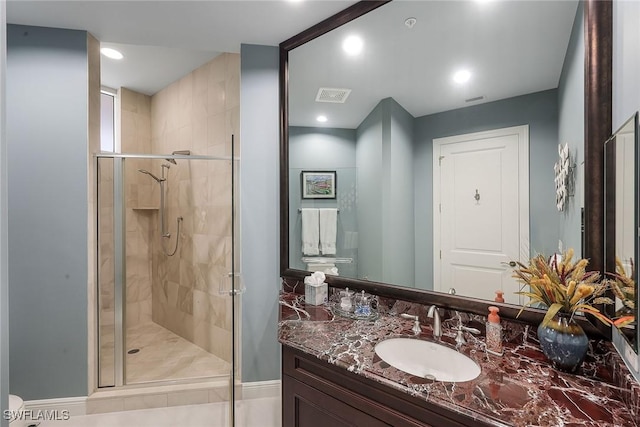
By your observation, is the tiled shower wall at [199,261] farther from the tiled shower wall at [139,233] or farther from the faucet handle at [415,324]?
the faucet handle at [415,324]

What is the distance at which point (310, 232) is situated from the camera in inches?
85.4

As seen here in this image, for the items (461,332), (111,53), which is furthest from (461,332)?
(111,53)

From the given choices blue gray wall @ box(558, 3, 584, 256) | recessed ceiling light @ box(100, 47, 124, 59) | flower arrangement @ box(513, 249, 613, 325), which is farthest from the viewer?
recessed ceiling light @ box(100, 47, 124, 59)

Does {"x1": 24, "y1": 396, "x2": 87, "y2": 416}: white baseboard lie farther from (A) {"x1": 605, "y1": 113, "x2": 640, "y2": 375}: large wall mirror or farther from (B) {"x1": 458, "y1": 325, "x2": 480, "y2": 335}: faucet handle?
(A) {"x1": 605, "y1": 113, "x2": 640, "y2": 375}: large wall mirror

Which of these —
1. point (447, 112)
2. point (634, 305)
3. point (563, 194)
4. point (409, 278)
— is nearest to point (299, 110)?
point (447, 112)

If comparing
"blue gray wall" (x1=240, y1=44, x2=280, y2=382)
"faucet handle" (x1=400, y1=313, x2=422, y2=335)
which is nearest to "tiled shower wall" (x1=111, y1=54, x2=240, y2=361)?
"blue gray wall" (x1=240, y1=44, x2=280, y2=382)

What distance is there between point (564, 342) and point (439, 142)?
969mm

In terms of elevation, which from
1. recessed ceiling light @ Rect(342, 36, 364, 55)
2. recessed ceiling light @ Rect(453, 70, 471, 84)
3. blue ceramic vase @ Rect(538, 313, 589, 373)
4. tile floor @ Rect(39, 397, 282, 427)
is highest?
recessed ceiling light @ Rect(342, 36, 364, 55)

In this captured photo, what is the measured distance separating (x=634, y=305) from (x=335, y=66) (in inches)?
71.0

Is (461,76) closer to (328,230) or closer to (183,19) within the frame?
(328,230)

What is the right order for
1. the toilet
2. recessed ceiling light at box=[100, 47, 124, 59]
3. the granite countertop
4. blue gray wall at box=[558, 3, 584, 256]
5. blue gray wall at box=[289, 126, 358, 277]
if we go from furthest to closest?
1. recessed ceiling light at box=[100, 47, 124, 59]
2. blue gray wall at box=[289, 126, 358, 277]
3. the toilet
4. blue gray wall at box=[558, 3, 584, 256]
5. the granite countertop

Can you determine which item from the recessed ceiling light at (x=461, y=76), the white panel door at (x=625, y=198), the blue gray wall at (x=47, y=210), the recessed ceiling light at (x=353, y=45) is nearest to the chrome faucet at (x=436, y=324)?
the white panel door at (x=625, y=198)

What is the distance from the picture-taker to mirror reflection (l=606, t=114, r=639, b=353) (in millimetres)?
904

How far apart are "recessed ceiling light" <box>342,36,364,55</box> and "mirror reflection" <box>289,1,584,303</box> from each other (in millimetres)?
19
